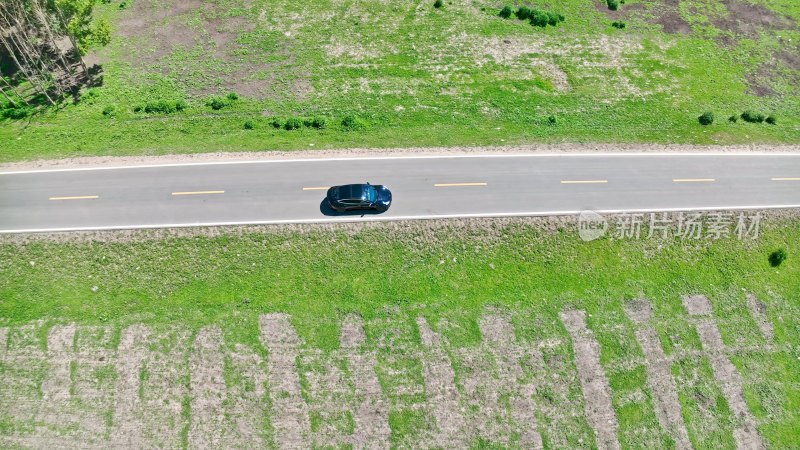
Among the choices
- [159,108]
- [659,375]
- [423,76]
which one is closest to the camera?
[659,375]

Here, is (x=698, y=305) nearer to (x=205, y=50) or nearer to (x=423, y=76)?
(x=423, y=76)

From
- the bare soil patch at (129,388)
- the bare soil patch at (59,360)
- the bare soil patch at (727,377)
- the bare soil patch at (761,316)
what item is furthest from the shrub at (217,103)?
the bare soil patch at (761,316)

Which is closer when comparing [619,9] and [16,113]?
[16,113]

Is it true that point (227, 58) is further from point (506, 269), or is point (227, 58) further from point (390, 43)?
point (506, 269)

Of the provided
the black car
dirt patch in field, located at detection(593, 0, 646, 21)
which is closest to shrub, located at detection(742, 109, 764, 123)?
dirt patch in field, located at detection(593, 0, 646, 21)

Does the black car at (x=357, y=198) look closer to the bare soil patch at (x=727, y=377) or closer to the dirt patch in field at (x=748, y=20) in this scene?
the bare soil patch at (x=727, y=377)

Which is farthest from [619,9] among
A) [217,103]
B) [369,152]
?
[217,103]
